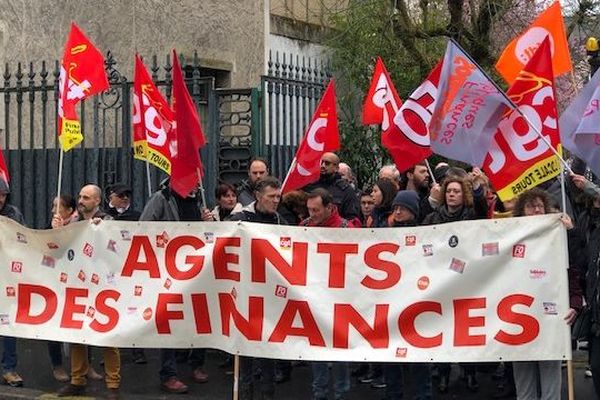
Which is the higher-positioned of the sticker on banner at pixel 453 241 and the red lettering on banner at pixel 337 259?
the sticker on banner at pixel 453 241

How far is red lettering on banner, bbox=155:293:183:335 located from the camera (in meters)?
8.22

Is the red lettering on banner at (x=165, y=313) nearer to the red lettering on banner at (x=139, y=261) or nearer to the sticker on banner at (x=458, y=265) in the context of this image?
the red lettering on banner at (x=139, y=261)

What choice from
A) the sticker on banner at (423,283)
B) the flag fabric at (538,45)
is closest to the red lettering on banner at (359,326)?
the sticker on banner at (423,283)

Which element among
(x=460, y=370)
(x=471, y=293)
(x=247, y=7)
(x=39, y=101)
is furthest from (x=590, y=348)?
(x=247, y=7)

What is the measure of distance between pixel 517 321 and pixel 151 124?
161 inches

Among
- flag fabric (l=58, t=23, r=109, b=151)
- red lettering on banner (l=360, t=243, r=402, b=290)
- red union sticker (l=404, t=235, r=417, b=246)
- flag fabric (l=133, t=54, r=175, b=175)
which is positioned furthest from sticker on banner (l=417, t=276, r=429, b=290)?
flag fabric (l=58, t=23, r=109, b=151)

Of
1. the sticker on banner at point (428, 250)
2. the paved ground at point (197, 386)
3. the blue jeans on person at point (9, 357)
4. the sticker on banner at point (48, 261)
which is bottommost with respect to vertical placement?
the paved ground at point (197, 386)

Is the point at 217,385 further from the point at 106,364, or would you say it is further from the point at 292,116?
the point at 292,116

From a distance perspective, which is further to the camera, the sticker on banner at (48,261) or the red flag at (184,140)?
the sticker on banner at (48,261)

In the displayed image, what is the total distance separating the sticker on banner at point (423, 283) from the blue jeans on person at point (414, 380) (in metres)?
0.72

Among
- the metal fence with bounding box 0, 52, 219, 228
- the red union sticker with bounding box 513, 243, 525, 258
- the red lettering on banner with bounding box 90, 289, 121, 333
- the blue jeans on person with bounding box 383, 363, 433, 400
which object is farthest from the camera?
the metal fence with bounding box 0, 52, 219, 228

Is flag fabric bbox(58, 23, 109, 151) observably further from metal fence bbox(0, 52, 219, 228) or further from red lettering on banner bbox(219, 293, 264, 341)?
red lettering on banner bbox(219, 293, 264, 341)

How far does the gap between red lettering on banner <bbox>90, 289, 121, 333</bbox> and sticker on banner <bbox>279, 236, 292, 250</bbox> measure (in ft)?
5.07

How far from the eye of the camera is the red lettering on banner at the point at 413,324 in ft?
24.5
